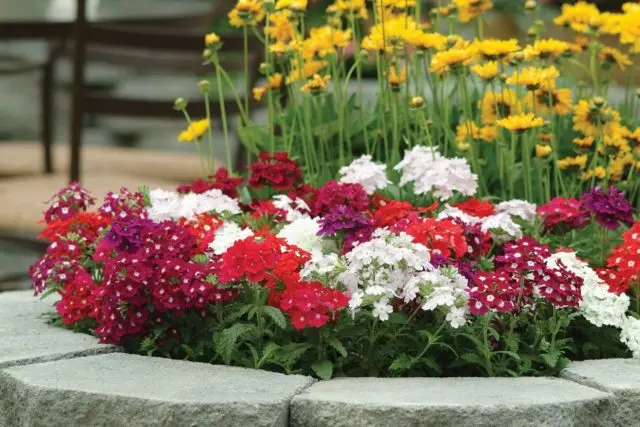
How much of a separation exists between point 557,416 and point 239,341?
620 millimetres

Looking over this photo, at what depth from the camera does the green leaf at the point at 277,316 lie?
6.64 ft

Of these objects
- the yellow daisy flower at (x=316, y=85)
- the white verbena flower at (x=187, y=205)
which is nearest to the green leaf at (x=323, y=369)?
the white verbena flower at (x=187, y=205)

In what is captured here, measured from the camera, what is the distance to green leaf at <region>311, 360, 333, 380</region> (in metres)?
2.00

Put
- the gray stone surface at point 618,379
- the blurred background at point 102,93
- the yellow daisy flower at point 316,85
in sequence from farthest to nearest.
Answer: the blurred background at point 102,93
the yellow daisy flower at point 316,85
the gray stone surface at point 618,379

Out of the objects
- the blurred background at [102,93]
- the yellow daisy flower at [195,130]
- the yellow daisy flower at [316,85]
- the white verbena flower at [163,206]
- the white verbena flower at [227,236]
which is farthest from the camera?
the blurred background at [102,93]

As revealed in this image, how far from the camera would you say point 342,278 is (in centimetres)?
213

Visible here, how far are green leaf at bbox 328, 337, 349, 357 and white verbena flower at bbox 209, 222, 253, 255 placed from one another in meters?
0.38

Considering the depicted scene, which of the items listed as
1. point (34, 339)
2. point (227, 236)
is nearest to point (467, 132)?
point (227, 236)

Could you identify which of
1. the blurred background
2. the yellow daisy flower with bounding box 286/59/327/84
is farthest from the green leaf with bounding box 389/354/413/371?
the blurred background

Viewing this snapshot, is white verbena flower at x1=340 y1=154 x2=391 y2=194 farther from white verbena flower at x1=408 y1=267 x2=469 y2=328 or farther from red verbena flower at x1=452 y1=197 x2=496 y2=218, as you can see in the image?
white verbena flower at x1=408 y1=267 x2=469 y2=328

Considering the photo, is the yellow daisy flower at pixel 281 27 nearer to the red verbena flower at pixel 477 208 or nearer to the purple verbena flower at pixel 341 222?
the red verbena flower at pixel 477 208

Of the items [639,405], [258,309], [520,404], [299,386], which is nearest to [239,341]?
[258,309]

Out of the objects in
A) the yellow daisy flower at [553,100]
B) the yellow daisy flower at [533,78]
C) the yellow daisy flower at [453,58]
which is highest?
the yellow daisy flower at [453,58]

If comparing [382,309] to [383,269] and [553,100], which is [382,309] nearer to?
[383,269]
